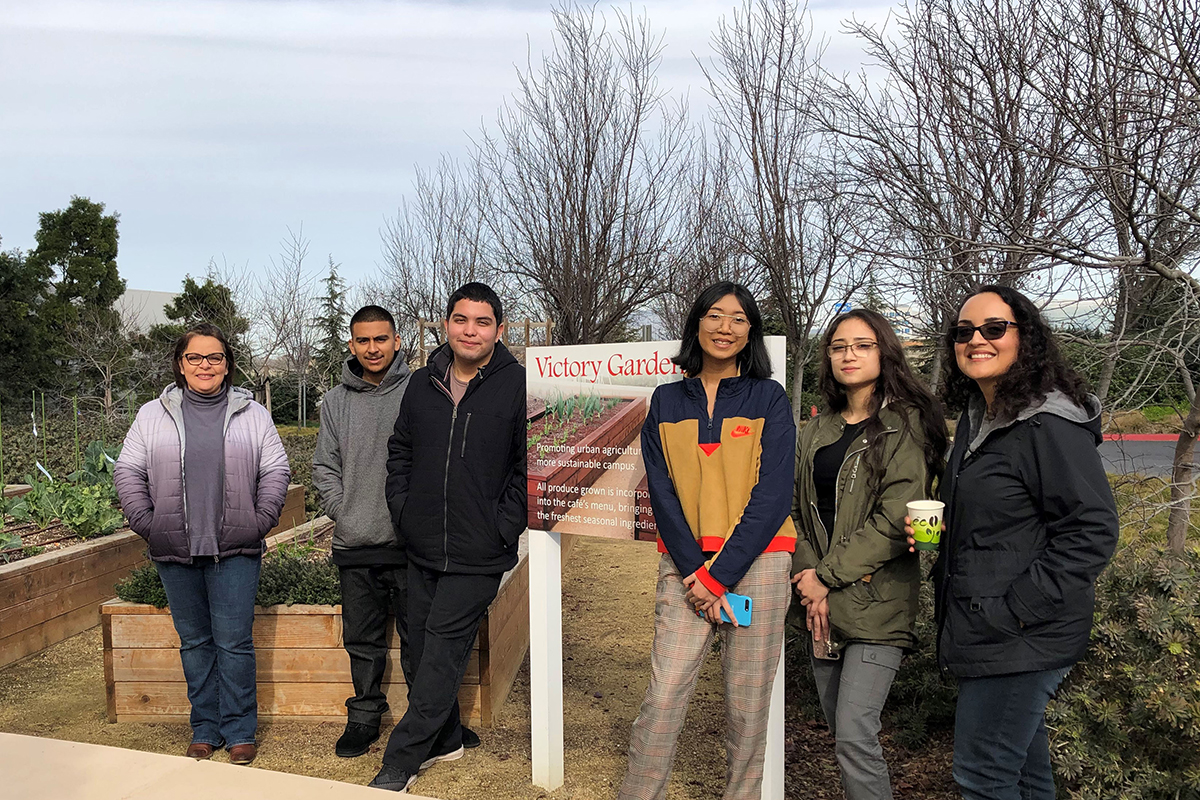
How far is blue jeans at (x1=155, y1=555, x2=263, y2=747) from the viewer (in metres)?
3.50

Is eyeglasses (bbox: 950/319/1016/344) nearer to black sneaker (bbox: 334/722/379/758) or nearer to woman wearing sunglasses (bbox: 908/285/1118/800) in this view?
woman wearing sunglasses (bbox: 908/285/1118/800)

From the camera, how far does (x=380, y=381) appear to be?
12.3 ft

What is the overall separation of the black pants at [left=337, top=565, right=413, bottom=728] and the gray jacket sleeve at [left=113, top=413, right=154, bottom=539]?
0.83m

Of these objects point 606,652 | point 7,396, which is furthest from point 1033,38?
point 7,396

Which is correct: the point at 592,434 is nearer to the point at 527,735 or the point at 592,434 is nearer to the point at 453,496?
the point at 453,496

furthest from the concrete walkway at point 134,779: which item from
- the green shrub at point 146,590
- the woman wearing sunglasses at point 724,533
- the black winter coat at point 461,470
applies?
the green shrub at point 146,590

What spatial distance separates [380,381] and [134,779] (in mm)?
2315

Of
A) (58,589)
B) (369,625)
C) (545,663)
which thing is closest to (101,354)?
(58,589)

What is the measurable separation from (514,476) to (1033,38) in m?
3.52

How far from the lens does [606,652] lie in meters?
5.13

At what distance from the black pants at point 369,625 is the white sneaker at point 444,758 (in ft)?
1.12

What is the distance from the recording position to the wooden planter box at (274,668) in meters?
3.99

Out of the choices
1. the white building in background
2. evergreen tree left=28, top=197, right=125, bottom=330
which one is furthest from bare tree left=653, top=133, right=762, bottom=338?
the white building in background

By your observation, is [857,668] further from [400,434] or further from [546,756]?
[400,434]
